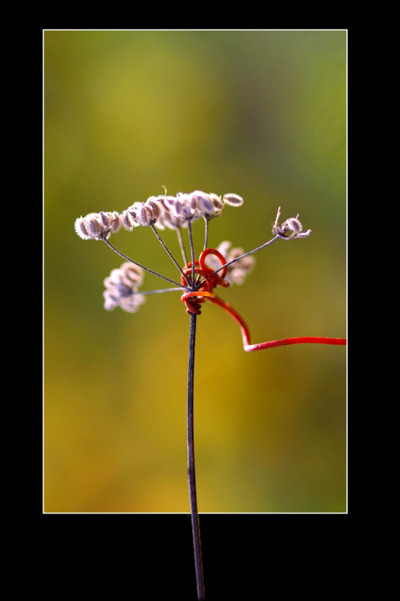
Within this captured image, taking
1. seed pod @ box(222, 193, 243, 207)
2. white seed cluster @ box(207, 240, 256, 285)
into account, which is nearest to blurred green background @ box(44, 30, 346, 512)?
white seed cluster @ box(207, 240, 256, 285)

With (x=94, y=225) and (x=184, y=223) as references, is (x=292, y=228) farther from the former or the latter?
(x=94, y=225)

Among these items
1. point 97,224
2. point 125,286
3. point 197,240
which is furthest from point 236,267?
point 197,240

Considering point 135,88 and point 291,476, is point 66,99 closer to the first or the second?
point 135,88

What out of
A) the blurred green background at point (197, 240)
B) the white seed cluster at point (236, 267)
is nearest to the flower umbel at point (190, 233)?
the white seed cluster at point (236, 267)

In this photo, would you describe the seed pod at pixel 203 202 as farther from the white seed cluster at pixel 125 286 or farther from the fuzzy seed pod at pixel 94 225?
the white seed cluster at pixel 125 286

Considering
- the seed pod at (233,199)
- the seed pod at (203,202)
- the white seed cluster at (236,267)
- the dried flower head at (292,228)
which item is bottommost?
the white seed cluster at (236,267)

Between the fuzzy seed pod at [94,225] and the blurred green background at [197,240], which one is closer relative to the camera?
the fuzzy seed pod at [94,225]

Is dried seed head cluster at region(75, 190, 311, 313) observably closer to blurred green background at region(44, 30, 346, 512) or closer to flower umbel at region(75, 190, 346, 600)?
flower umbel at region(75, 190, 346, 600)
